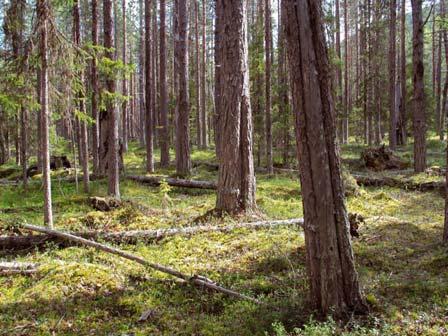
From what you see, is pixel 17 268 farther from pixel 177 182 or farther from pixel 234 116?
pixel 177 182

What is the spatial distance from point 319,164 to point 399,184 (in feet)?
37.3

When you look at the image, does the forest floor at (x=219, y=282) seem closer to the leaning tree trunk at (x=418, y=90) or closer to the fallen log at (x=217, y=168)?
the leaning tree trunk at (x=418, y=90)

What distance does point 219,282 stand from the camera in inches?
255

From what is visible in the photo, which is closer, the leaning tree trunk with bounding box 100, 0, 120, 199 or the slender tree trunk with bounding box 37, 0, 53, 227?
the slender tree trunk with bounding box 37, 0, 53, 227

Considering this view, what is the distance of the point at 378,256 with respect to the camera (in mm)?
7207

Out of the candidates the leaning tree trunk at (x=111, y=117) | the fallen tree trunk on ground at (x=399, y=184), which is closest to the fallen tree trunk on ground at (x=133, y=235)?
the leaning tree trunk at (x=111, y=117)

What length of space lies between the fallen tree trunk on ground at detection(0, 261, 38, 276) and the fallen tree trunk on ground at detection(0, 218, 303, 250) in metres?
1.13

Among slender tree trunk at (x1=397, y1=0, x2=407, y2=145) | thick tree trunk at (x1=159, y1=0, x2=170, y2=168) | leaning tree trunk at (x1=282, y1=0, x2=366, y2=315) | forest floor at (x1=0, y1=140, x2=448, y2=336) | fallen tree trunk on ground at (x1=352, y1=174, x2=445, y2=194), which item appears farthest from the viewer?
slender tree trunk at (x1=397, y1=0, x2=407, y2=145)

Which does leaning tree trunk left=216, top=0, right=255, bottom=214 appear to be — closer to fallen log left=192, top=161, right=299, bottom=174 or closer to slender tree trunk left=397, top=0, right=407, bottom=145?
fallen log left=192, top=161, right=299, bottom=174

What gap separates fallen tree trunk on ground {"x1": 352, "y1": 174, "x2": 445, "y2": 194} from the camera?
13.8m

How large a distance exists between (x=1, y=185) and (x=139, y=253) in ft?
39.6

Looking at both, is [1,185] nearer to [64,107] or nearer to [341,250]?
[64,107]

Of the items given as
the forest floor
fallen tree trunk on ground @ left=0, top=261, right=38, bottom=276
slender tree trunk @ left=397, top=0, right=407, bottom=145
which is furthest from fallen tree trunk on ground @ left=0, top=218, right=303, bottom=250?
slender tree trunk @ left=397, top=0, right=407, bottom=145

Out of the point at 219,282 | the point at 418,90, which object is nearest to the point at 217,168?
the point at 418,90
